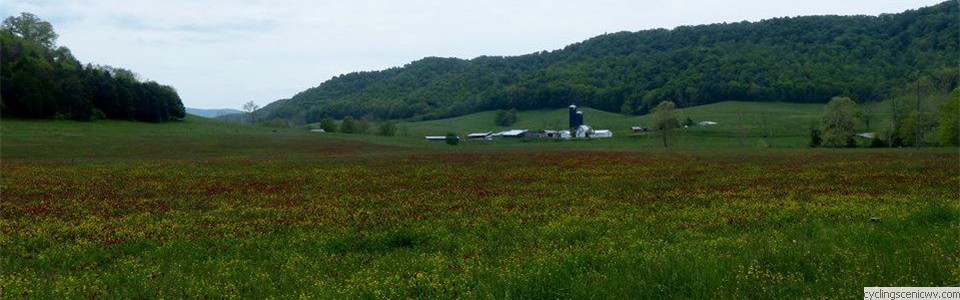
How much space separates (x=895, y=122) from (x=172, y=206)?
386 ft

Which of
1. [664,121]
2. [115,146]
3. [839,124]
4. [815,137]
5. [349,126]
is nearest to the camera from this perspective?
[115,146]

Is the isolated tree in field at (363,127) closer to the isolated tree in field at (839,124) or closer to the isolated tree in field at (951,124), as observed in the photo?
the isolated tree in field at (839,124)

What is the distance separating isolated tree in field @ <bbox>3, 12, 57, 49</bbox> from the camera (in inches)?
5359

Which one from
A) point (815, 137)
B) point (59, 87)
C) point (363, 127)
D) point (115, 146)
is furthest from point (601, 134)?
point (115, 146)

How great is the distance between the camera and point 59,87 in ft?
343

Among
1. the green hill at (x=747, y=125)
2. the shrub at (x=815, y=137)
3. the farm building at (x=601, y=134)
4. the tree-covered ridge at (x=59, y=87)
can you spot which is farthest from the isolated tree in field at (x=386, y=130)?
the shrub at (x=815, y=137)

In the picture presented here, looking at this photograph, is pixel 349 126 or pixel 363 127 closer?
pixel 349 126

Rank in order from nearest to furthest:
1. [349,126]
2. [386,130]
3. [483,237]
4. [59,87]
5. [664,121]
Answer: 1. [483,237]
2. [59,87]
3. [664,121]
4. [386,130]
5. [349,126]

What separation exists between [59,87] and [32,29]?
46077 millimetres

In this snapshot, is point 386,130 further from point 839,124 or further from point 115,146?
point 839,124

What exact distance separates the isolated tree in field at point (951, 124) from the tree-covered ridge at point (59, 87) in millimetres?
132040

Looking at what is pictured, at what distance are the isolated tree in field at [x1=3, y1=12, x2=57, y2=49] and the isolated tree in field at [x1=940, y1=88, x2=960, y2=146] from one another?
164 m

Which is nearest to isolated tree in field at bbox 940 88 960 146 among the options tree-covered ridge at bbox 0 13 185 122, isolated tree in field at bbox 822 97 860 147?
isolated tree in field at bbox 822 97 860 147

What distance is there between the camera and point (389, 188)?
25.6 metres
